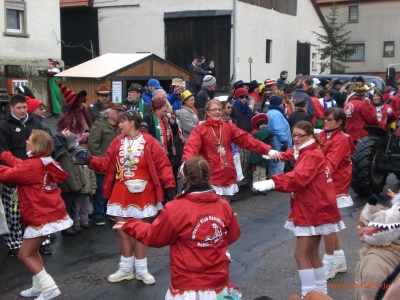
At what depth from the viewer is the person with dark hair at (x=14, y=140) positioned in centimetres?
678

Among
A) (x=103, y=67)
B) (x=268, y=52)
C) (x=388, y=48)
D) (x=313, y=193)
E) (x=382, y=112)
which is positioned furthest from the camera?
(x=388, y=48)

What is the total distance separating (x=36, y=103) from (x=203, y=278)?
14.6 feet

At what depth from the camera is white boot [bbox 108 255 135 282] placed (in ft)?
20.7

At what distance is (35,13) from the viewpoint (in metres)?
20.3

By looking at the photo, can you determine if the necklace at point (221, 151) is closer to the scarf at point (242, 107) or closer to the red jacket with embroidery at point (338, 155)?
the red jacket with embroidery at point (338, 155)

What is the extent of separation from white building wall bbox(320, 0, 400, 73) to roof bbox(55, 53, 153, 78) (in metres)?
34.9

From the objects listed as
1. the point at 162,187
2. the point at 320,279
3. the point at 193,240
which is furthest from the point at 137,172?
the point at 320,279

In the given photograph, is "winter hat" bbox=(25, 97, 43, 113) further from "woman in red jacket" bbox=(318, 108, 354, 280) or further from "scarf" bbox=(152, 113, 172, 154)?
"woman in red jacket" bbox=(318, 108, 354, 280)

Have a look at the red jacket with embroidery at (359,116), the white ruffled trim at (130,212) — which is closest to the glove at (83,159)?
the white ruffled trim at (130,212)

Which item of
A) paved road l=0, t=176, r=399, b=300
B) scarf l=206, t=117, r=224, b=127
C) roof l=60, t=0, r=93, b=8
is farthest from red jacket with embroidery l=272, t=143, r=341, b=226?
roof l=60, t=0, r=93, b=8

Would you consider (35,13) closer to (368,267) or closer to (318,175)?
(318,175)

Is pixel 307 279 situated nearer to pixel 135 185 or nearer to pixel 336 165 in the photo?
pixel 336 165

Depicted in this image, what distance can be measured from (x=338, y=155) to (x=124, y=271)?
2.74 metres

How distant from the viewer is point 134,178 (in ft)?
20.2
